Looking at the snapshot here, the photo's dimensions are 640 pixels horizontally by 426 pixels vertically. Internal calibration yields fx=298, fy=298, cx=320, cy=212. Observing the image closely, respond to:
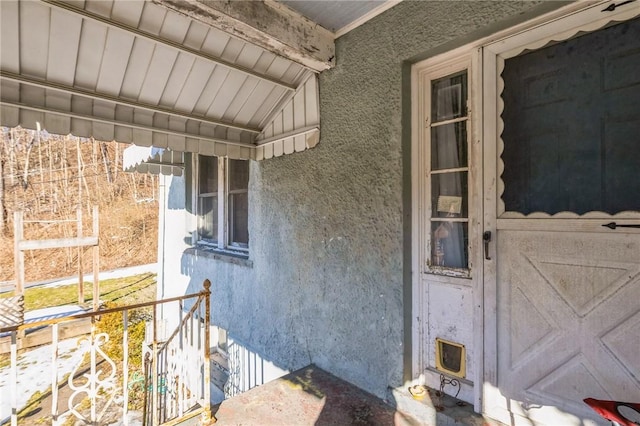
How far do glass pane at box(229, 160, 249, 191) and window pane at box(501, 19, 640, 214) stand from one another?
3310 mm

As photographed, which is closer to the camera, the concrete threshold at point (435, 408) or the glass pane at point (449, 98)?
the concrete threshold at point (435, 408)

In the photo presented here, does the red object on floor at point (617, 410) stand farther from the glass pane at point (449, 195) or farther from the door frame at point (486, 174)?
the glass pane at point (449, 195)

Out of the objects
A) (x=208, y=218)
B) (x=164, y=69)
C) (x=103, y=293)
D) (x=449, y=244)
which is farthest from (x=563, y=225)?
(x=103, y=293)

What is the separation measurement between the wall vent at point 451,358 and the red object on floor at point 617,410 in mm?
854

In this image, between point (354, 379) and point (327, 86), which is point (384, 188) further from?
point (354, 379)

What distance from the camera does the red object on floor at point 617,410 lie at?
44.6 inches

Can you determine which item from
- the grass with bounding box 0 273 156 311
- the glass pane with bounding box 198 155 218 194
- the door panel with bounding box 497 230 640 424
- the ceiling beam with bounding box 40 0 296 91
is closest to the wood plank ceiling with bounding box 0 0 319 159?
the ceiling beam with bounding box 40 0 296 91

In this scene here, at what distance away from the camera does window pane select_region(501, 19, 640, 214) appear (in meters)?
1.54

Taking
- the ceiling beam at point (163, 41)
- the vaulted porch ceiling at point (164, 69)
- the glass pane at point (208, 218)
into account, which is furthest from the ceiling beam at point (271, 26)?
the glass pane at point (208, 218)

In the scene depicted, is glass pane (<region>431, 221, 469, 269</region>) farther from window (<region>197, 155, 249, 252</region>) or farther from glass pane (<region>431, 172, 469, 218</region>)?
window (<region>197, 155, 249, 252</region>)

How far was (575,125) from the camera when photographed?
1696 mm

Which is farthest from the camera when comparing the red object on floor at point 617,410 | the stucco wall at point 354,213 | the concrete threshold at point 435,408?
the stucco wall at point 354,213

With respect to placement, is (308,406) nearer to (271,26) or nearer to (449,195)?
(449,195)

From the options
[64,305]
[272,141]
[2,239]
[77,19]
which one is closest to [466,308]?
[272,141]
